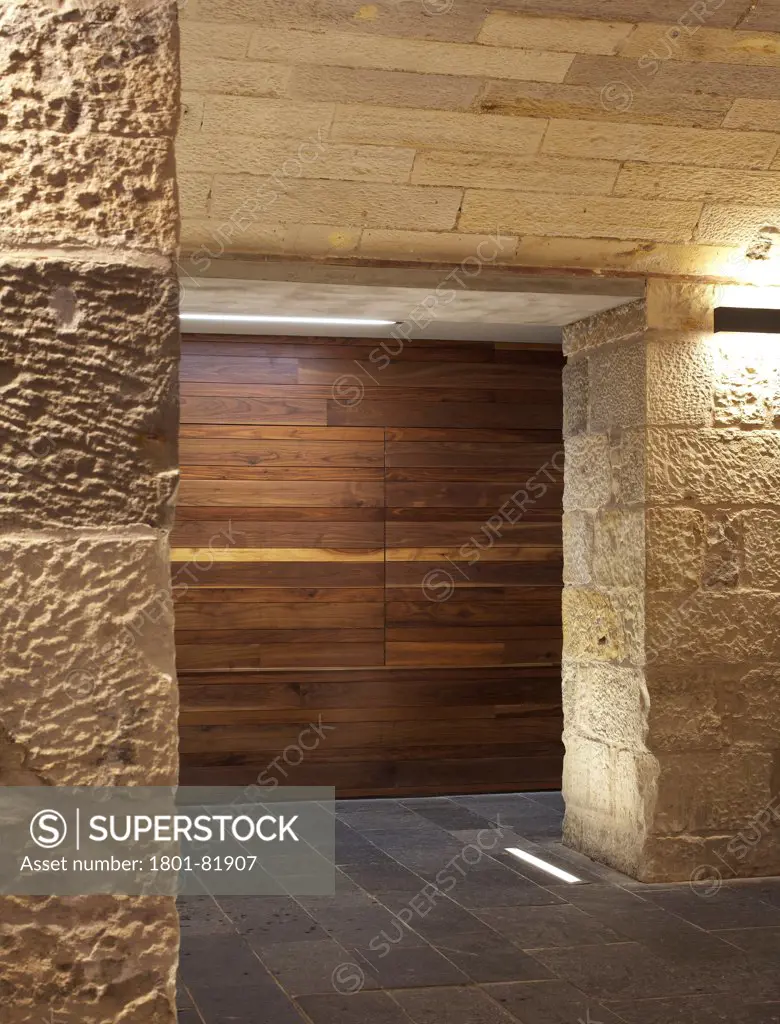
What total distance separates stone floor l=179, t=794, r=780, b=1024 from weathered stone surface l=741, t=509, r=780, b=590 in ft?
3.51

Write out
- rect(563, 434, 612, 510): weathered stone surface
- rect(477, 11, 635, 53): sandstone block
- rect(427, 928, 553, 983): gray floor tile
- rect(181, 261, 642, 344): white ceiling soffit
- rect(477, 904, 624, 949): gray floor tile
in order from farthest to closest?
rect(563, 434, 612, 510): weathered stone surface, rect(181, 261, 642, 344): white ceiling soffit, rect(477, 904, 624, 949): gray floor tile, rect(427, 928, 553, 983): gray floor tile, rect(477, 11, 635, 53): sandstone block

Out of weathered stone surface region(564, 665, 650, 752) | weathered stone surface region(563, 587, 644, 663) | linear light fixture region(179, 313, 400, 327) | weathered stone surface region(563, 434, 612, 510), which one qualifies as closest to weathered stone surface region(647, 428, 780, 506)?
weathered stone surface region(563, 434, 612, 510)

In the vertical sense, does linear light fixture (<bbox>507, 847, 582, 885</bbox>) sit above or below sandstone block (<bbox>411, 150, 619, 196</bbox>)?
below

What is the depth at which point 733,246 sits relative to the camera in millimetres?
4305

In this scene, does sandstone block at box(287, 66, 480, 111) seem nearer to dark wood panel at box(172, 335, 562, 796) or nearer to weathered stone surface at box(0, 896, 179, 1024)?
dark wood panel at box(172, 335, 562, 796)

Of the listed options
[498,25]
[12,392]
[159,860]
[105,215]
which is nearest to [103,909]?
[159,860]

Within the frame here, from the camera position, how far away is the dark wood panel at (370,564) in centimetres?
578

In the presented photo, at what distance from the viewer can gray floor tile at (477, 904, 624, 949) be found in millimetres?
3645

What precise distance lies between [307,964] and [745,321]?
8.66ft

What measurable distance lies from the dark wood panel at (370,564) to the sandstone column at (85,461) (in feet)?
13.8

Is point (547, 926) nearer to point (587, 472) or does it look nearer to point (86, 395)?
Result: point (587, 472)

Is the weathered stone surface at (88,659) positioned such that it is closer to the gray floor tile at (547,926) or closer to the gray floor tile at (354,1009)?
the gray floor tile at (354,1009)

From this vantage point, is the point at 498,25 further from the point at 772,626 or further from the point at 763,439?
the point at 772,626

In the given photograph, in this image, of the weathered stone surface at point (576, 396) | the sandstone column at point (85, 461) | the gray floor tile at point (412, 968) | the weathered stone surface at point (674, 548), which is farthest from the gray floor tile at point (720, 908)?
the sandstone column at point (85, 461)
